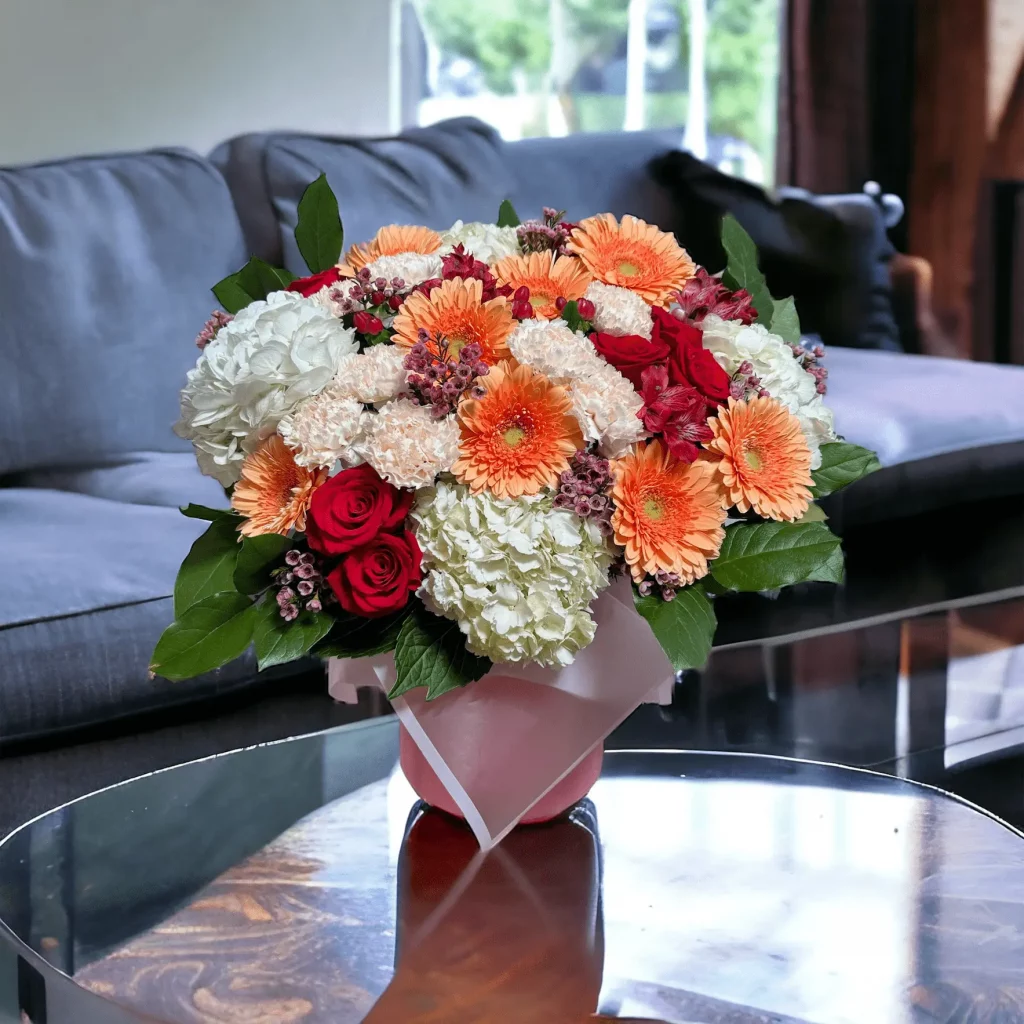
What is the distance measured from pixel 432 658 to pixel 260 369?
7.3 inches

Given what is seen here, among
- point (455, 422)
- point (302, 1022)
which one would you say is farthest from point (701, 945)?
point (455, 422)

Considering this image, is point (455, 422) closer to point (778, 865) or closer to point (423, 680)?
point (423, 680)

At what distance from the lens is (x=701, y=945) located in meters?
0.79

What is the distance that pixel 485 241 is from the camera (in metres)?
0.84

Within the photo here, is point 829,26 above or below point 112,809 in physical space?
above

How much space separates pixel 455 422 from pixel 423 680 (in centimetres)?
14

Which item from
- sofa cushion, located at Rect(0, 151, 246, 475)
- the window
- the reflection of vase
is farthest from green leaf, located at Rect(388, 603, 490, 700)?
the window

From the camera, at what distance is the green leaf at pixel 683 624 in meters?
0.72

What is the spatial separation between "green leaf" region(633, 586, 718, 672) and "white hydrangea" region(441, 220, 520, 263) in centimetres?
24

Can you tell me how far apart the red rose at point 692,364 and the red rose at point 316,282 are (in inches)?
8.1

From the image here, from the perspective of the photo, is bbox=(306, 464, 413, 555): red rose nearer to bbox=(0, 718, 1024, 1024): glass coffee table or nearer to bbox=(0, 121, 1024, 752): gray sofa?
bbox=(0, 718, 1024, 1024): glass coffee table

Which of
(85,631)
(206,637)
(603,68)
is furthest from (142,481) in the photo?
(603,68)

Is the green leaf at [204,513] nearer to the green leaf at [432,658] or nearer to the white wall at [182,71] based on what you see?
the green leaf at [432,658]

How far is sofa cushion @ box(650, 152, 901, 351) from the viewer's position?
7.93 feet
